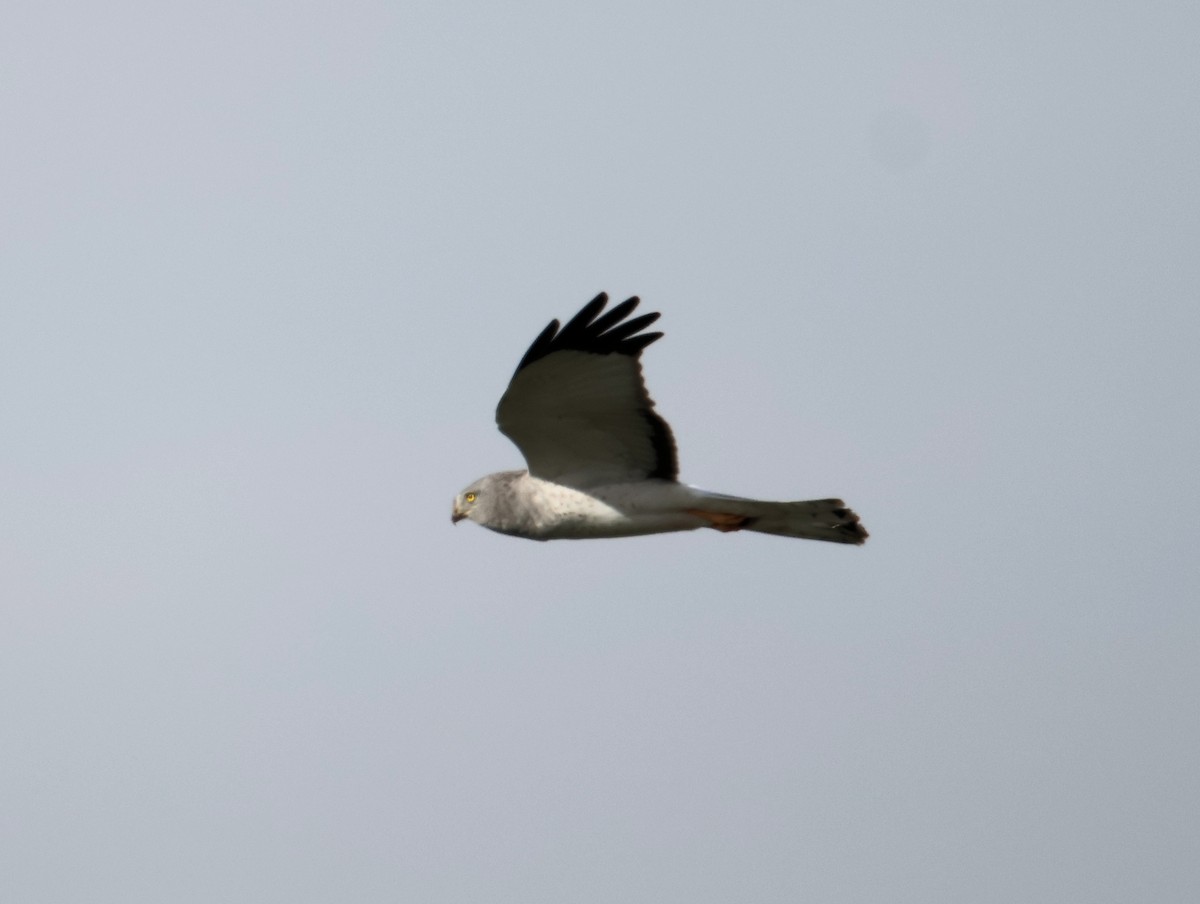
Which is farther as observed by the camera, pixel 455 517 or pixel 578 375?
pixel 455 517

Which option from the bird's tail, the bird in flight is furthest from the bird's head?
the bird's tail

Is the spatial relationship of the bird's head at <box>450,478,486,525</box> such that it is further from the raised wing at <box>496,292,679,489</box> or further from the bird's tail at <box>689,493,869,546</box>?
the bird's tail at <box>689,493,869,546</box>

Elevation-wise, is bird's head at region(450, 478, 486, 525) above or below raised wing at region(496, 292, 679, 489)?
below

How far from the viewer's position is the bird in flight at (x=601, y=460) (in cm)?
1781

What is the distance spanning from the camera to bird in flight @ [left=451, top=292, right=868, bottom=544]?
58.4 ft

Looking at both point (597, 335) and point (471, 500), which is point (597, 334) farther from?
point (471, 500)

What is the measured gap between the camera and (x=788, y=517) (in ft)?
60.1

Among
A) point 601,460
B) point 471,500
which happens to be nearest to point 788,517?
point 601,460

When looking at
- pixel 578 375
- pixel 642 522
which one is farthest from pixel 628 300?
pixel 642 522

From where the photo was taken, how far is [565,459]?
1861 centimetres

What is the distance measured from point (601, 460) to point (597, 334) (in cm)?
122

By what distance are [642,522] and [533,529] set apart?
2.99 ft

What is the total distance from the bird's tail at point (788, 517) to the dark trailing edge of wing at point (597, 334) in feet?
4.37

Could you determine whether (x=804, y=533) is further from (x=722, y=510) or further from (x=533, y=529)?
(x=533, y=529)
